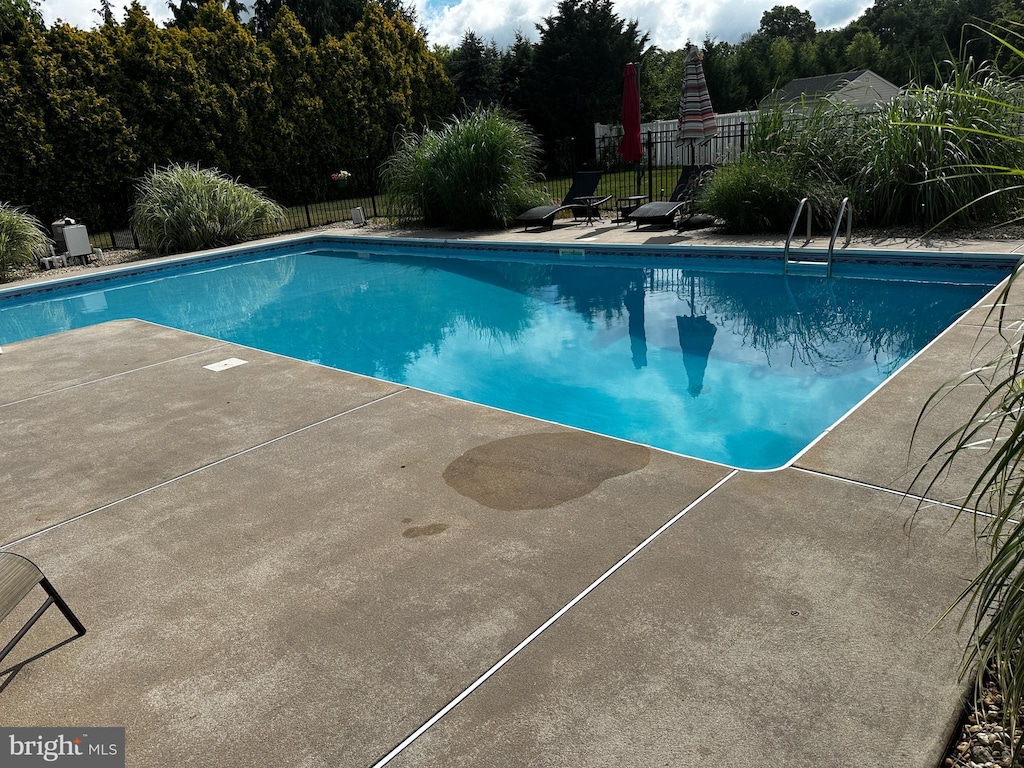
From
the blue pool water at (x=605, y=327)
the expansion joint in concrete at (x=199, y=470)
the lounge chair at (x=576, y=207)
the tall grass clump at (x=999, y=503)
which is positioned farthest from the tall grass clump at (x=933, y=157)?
the expansion joint in concrete at (x=199, y=470)

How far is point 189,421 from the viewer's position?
15.1 ft

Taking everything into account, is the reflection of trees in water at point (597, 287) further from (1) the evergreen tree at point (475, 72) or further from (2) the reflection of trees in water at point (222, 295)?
(1) the evergreen tree at point (475, 72)

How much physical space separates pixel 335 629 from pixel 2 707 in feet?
3.27

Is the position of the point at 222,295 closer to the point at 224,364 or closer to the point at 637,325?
the point at 224,364

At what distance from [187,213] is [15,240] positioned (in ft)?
8.68

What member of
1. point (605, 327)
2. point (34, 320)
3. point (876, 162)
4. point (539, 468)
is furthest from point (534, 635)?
point (34, 320)

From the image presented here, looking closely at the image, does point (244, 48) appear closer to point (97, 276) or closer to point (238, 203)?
point (238, 203)

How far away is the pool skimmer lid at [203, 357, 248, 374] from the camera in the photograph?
575 cm

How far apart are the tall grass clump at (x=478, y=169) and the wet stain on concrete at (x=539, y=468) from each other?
31.2 ft

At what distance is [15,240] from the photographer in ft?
38.3

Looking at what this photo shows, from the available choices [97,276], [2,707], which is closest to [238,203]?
[97,276]

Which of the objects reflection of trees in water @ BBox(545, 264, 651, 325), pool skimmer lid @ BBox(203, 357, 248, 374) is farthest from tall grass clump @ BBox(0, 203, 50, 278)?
reflection of trees in water @ BBox(545, 264, 651, 325)

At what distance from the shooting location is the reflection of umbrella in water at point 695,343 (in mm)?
5823

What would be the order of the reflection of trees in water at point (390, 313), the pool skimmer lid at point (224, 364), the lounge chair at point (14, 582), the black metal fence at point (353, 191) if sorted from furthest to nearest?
Result: the black metal fence at point (353, 191) → the reflection of trees in water at point (390, 313) → the pool skimmer lid at point (224, 364) → the lounge chair at point (14, 582)
